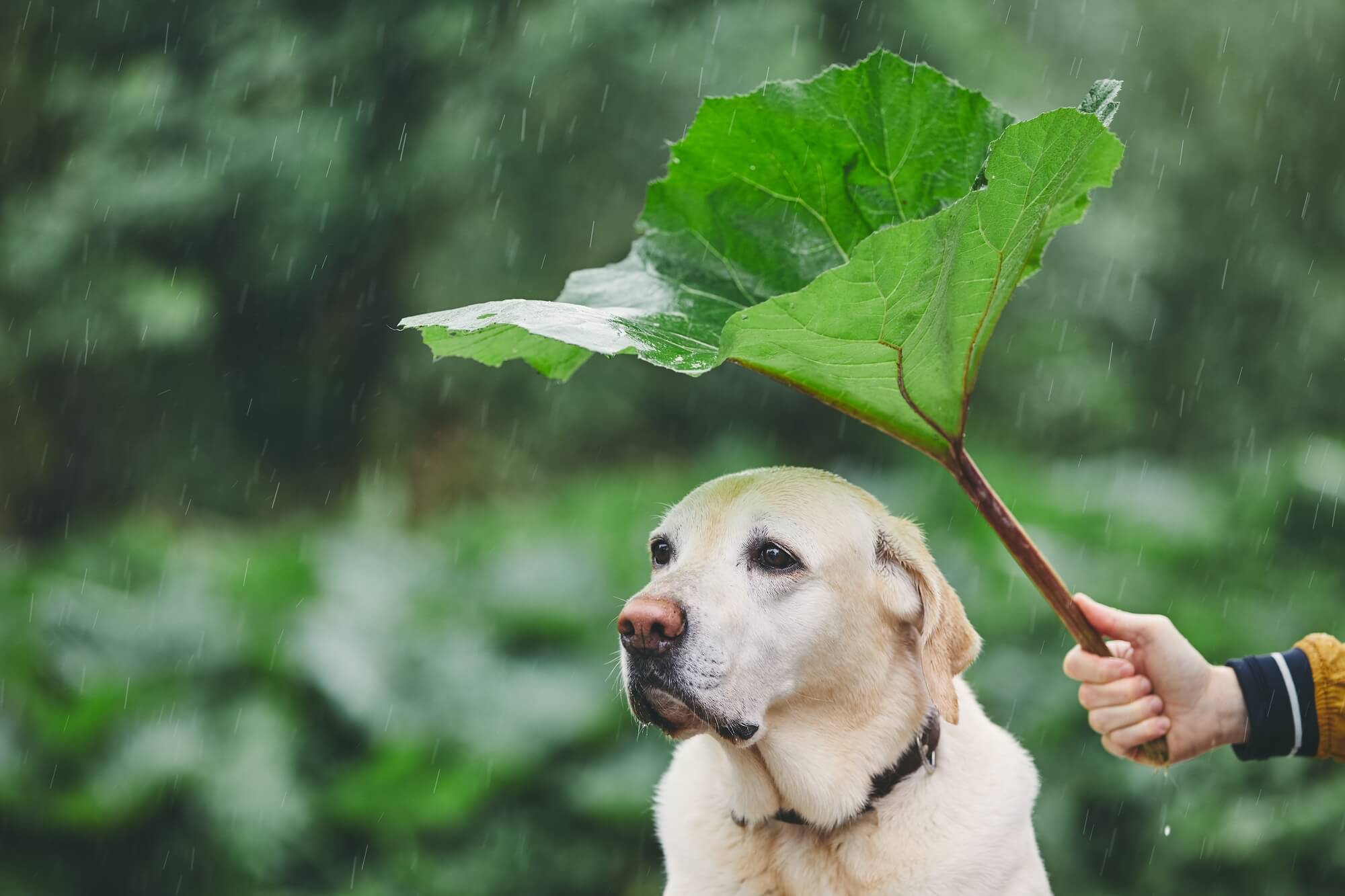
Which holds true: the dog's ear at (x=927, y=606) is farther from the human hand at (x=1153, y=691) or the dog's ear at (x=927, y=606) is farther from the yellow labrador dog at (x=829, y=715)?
the human hand at (x=1153, y=691)

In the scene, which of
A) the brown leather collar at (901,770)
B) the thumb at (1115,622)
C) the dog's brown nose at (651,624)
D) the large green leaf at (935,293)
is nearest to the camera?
the large green leaf at (935,293)

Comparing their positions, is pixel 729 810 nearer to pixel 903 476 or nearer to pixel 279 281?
pixel 903 476

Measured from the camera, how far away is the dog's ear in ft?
7.12

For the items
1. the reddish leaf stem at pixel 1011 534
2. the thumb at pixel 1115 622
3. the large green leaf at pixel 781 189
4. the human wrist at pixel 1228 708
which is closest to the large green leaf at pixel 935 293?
the reddish leaf stem at pixel 1011 534

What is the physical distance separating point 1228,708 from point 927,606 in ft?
2.39

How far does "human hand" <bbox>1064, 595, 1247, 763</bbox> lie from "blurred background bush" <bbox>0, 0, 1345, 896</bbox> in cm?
259

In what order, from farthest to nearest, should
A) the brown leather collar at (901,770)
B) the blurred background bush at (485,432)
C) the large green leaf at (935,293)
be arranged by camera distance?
1. the blurred background bush at (485,432)
2. the brown leather collar at (901,770)
3. the large green leaf at (935,293)

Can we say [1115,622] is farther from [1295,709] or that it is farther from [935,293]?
[935,293]

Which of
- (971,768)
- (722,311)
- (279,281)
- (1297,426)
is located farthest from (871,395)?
(1297,426)

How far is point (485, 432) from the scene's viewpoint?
404 inches

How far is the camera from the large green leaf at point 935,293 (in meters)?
1.62

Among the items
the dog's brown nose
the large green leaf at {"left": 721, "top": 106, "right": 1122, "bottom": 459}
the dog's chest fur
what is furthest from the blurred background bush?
the large green leaf at {"left": 721, "top": 106, "right": 1122, "bottom": 459}

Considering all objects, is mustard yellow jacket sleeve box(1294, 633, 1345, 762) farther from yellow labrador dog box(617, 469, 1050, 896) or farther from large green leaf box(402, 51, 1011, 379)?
large green leaf box(402, 51, 1011, 379)

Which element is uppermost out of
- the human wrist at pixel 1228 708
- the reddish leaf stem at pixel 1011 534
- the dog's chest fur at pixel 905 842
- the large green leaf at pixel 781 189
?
the large green leaf at pixel 781 189
